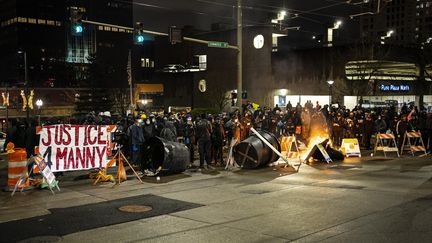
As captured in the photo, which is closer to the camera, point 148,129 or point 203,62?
point 148,129

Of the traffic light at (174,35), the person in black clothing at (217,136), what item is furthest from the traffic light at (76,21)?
the person in black clothing at (217,136)

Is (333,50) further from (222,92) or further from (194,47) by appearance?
(194,47)

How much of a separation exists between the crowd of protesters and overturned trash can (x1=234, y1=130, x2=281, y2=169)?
1.68 feet

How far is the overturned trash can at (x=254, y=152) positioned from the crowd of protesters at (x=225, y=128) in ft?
1.68

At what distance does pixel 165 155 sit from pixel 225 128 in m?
6.05

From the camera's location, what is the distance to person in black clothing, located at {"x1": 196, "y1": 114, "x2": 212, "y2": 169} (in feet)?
52.7

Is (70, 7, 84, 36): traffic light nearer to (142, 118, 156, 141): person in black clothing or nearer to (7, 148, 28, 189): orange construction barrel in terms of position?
(142, 118, 156, 141): person in black clothing

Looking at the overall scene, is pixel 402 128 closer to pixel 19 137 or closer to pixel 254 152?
pixel 254 152

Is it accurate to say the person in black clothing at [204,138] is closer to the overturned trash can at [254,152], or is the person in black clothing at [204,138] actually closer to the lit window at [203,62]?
the overturned trash can at [254,152]

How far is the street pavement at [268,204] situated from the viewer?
7.75 meters

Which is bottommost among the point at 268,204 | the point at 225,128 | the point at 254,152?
the point at 268,204

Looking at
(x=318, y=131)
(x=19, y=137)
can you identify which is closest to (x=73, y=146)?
(x=19, y=137)

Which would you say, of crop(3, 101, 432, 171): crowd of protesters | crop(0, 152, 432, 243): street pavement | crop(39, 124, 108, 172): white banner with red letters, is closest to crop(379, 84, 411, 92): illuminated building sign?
crop(3, 101, 432, 171): crowd of protesters

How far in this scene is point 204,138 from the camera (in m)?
16.1
